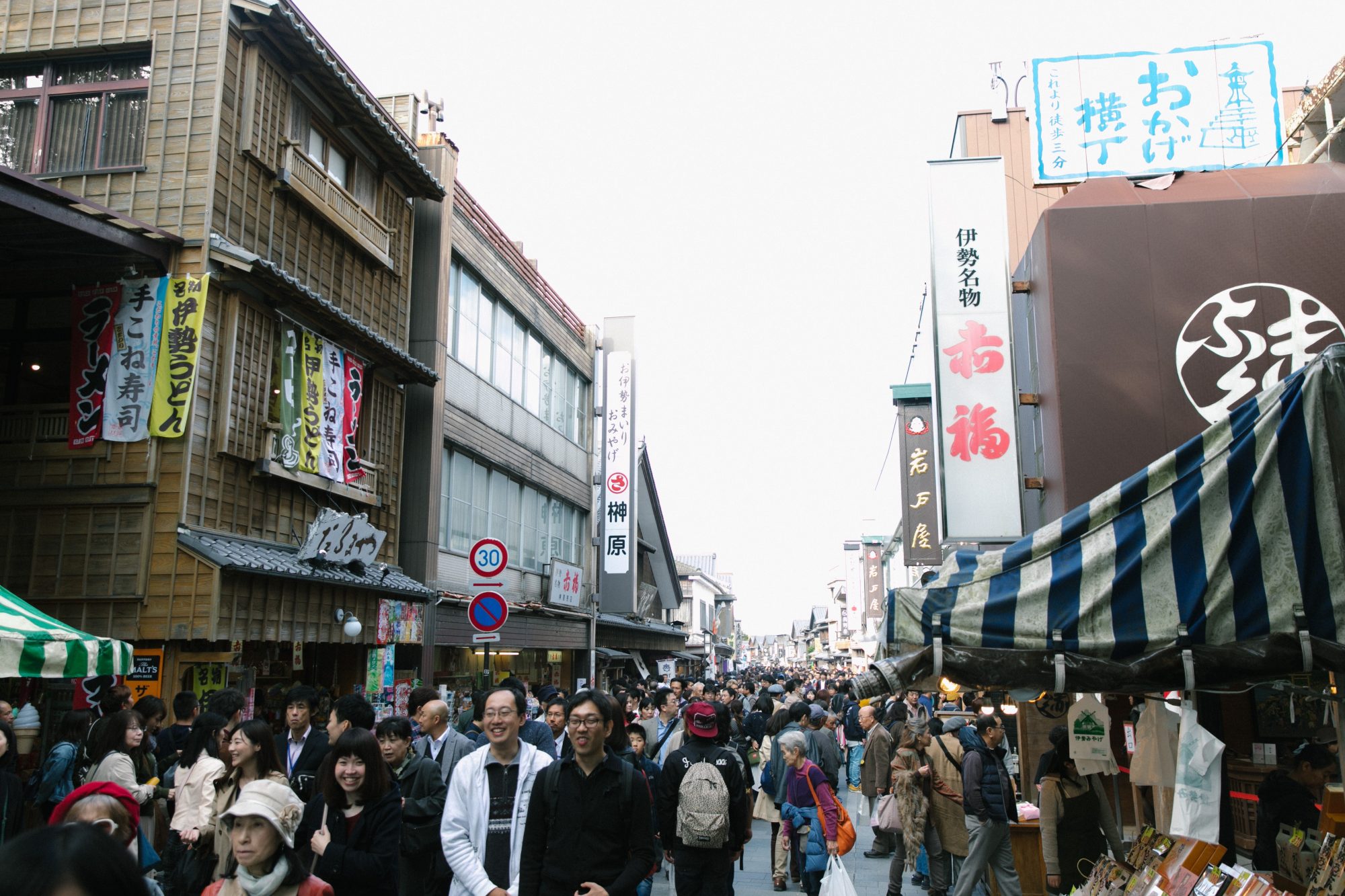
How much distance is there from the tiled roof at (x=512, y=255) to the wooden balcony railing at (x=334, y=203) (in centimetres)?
321

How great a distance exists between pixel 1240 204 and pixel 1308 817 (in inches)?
223

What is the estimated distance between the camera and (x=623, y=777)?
17.4 ft

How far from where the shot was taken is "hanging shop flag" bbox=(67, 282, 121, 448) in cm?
1255

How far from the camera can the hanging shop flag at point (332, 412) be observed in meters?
15.5

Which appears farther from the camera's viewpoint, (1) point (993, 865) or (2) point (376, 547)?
(2) point (376, 547)

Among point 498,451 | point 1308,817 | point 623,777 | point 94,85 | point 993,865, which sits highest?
point 94,85

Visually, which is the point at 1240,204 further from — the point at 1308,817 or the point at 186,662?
the point at 186,662

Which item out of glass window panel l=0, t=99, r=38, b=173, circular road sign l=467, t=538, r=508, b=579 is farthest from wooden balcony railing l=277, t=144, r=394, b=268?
circular road sign l=467, t=538, r=508, b=579

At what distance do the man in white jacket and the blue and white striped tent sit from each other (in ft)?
6.94

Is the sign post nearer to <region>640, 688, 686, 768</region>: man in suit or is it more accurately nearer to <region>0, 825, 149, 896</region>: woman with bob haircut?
<region>640, 688, 686, 768</region>: man in suit

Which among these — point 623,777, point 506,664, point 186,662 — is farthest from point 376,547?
point 623,777

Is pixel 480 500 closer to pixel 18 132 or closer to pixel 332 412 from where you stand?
pixel 332 412

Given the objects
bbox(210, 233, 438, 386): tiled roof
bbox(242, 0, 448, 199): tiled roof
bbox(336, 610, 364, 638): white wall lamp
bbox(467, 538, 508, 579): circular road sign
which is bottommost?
bbox(336, 610, 364, 638): white wall lamp

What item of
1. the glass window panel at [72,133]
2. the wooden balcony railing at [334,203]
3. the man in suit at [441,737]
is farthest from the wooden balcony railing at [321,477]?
the man in suit at [441,737]
